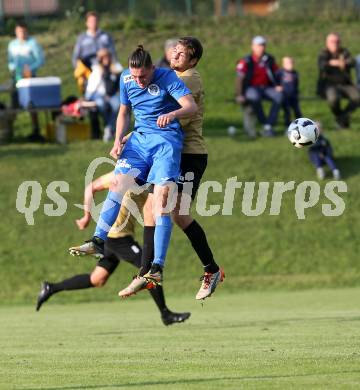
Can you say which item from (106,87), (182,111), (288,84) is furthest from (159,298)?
(288,84)

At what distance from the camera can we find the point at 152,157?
1060 centimetres

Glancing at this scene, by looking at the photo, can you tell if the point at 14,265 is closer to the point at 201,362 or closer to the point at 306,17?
the point at 201,362

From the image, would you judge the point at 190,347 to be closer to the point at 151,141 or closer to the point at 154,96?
the point at 151,141

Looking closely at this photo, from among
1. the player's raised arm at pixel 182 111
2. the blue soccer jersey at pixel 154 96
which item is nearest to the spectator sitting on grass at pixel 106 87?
the blue soccer jersey at pixel 154 96

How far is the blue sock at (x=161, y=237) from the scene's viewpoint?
10422 mm

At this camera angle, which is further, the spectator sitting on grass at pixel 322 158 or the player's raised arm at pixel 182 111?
the spectator sitting on grass at pixel 322 158

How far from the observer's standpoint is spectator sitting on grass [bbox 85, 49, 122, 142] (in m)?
21.9

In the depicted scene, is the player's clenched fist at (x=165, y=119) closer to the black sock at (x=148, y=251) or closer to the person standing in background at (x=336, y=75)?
the black sock at (x=148, y=251)

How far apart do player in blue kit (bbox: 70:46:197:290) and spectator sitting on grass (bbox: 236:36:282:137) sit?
39.2ft

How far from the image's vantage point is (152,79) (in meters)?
10.6

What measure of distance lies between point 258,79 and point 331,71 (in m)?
1.72

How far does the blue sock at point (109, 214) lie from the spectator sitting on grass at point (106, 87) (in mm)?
11060

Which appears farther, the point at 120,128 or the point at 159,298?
the point at 159,298

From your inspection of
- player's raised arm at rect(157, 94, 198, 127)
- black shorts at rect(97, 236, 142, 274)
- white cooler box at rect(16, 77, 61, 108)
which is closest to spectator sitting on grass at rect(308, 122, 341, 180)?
white cooler box at rect(16, 77, 61, 108)
